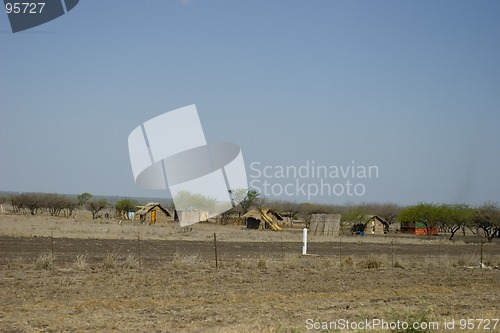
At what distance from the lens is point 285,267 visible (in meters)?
27.3

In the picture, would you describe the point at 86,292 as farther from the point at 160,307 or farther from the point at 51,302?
the point at 160,307

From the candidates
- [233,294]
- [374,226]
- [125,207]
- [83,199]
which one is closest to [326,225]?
[374,226]

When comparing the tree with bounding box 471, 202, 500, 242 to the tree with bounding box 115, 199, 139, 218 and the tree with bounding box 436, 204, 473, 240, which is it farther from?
the tree with bounding box 115, 199, 139, 218

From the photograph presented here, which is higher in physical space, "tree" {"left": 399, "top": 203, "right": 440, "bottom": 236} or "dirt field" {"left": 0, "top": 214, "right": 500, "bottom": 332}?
"tree" {"left": 399, "top": 203, "right": 440, "bottom": 236}

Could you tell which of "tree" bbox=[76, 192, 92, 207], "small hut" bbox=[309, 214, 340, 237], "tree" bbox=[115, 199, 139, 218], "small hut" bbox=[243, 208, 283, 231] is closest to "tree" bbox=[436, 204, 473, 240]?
"small hut" bbox=[309, 214, 340, 237]

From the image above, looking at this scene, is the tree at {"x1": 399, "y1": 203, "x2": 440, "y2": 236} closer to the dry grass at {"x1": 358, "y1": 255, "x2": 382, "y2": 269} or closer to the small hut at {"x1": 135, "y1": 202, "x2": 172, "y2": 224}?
the small hut at {"x1": 135, "y1": 202, "x2": 172, "y2": 224}

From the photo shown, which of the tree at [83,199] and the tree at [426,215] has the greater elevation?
the tree at [83,199]

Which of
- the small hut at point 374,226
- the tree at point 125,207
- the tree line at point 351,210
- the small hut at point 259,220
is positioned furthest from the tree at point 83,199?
the small hut at point 374,226

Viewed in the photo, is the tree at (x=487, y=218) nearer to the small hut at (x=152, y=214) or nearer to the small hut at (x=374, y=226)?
the small hut at (x=374, y=226)

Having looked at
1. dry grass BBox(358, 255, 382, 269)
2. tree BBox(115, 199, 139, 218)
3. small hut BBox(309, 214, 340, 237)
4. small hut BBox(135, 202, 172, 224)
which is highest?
tree BBox(115, 199, 139, 218)

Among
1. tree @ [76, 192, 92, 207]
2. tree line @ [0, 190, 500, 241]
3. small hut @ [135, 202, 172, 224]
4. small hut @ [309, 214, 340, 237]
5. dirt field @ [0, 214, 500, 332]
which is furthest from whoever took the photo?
tree @ [76, 192, 92, 207]

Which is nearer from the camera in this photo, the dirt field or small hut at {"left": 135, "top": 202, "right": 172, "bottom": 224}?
the dirt field

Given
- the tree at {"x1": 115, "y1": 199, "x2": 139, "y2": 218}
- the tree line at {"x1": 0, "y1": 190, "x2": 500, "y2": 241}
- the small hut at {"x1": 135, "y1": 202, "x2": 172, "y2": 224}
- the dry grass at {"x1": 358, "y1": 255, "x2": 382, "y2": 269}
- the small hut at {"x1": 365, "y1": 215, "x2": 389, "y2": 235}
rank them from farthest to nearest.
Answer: the tree at {"x1": 115, "y1": 199, "x2": 139, "y2": 218} < the small hut at {"x1": 135, "y1": 202, "x2": 172, "y2": 224} < the small hut at {"x1": 365, "y1": 215, "x2": 389, "y2": 235} < the tree line at {"x1": 0, "y1": 190, "x2": 500, "y2": 241} < the dry grass at {"x1": 358, "y1": 255, "x2": 382, "y2": 269}

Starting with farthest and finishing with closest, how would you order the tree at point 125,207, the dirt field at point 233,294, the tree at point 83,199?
the tree at point 83,199 → the tree at point 125,207 → the dirt field at point 233,294
